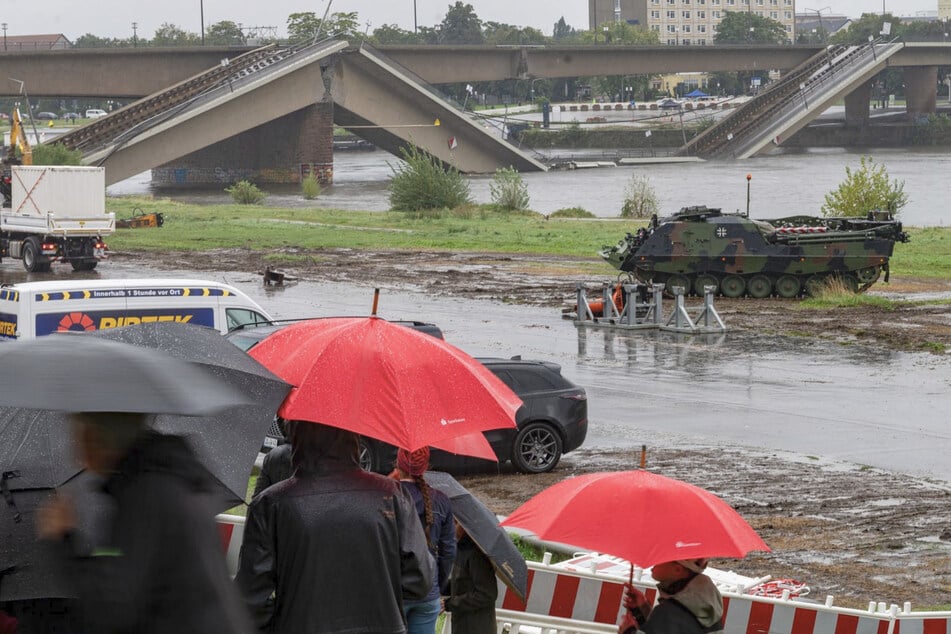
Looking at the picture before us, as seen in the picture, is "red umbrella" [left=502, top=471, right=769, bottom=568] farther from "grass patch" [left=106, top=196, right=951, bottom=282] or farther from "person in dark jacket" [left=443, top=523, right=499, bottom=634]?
"grass patch" [left=106, top=196, right=951, bottom=282]

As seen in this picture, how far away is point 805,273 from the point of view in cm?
3675

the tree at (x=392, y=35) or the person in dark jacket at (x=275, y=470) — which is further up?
the tree at (x=392, y=35)

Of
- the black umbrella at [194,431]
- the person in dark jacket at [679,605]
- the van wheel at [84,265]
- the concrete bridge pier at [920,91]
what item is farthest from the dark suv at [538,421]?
the concrete bridge pier at [920,91]

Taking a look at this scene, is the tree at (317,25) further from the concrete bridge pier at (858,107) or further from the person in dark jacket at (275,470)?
the person in dark jacket at (275,470)

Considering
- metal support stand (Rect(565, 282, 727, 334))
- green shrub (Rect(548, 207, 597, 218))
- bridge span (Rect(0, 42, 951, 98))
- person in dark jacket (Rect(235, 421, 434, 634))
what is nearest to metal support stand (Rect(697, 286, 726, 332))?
metal support stand (Rect(565, 282, 727, 334))

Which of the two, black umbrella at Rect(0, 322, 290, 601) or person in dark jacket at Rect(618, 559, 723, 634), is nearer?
black umbrella at Rect(0, 322, 290, 601)

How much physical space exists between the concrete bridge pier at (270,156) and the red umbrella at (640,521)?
9000 cm

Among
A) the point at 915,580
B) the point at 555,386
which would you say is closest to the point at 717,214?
the point at 555,386

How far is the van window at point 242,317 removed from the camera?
19.3m

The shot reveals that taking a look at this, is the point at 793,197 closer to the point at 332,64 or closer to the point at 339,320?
the point at 332,64

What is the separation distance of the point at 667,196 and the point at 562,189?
9.24 meters

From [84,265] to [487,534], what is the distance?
38.5m

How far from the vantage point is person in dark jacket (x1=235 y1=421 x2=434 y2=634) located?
512 cm

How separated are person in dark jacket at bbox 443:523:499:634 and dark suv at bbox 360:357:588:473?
974 cm
